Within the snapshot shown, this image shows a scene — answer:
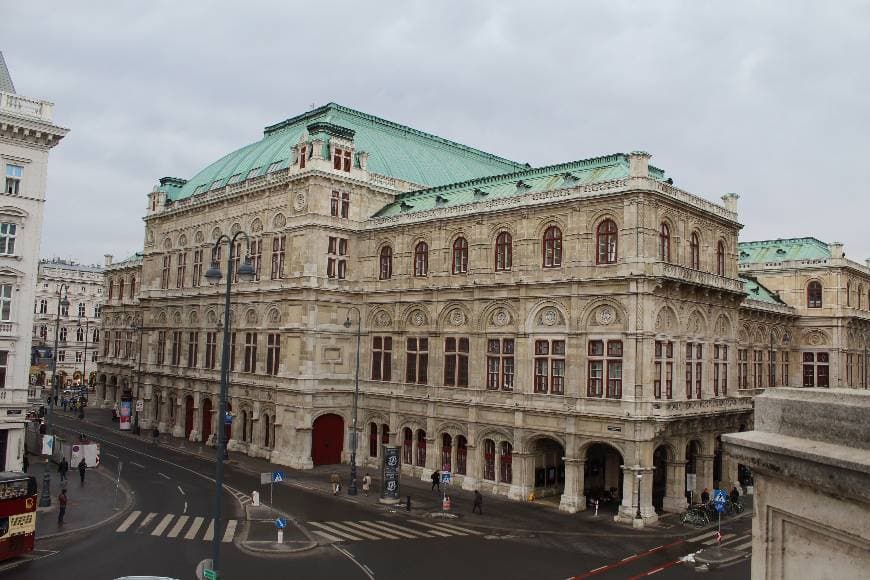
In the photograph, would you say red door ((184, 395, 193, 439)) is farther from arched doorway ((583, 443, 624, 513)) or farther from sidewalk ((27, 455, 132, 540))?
arched doorway ((583, 443, 624, 513))

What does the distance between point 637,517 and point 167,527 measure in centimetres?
2473

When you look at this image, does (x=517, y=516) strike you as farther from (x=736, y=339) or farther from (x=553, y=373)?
(x=736, y=339)

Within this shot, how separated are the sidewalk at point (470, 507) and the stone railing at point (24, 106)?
27.8 metres

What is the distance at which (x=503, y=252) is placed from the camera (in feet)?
160

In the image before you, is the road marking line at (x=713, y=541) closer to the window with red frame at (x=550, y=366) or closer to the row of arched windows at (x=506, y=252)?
the window with red frame at (x=550, y=366)

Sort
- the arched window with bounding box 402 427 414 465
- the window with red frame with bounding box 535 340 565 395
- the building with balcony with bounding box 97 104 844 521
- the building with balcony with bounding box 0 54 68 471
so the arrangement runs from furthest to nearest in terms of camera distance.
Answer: the arched window with bounding box 402 427 414 465
the window with red frame with bounding box 535 340 565 395
the building with balcony with bounding box 97 104 844 521
the building with balcony with bounding box 0 54 68 471

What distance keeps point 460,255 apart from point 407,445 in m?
14.8

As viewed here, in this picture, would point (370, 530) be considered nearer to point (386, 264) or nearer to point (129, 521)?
point (129, 521)

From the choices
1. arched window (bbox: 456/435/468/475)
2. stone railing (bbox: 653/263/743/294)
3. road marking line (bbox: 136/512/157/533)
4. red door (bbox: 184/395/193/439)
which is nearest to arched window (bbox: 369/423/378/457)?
arched window (bbox: 456/435/468/475)

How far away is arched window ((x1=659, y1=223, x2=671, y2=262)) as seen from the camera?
43.5 m

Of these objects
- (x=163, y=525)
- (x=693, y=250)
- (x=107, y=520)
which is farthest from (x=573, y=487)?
(x=107, y=520)

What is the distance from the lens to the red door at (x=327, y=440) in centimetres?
5562

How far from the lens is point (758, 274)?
69625 millimetres

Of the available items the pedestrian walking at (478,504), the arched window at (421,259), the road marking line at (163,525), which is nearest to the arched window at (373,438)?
the arched window at (421,259)
